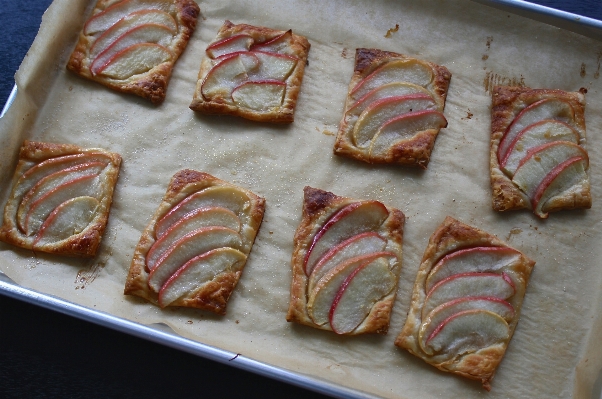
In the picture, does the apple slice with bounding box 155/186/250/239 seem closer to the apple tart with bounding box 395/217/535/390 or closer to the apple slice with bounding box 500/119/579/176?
the apple tart with bounding box 395/217/535/390

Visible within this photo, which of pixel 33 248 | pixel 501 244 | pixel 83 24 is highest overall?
pixel 83 24

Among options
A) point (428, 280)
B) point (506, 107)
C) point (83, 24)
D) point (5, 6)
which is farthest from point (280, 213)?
point (5, 6)

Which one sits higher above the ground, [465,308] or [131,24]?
[131,24]

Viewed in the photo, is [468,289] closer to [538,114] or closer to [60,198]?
[538,114]

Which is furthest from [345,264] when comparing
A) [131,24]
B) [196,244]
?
[131,24]

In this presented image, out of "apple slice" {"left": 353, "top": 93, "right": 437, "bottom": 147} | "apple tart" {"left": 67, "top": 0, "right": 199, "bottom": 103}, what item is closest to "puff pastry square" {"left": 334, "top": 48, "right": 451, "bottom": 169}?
"apple slice" {"left": 353, "top": 93, "right": 437, "bottom": 147}

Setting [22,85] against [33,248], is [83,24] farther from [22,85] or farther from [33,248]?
[33,248]

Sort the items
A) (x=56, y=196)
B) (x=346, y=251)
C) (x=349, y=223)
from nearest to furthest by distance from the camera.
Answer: (x=346, y=251), (x=349, y=223), (x=56, y=196)
